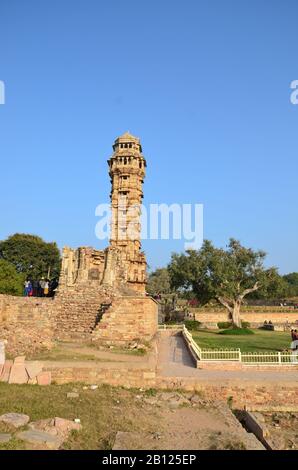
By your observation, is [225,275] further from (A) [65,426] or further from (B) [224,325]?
(A) [65,426]

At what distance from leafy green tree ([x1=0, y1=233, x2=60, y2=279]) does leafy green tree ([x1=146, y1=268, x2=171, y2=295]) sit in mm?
17072

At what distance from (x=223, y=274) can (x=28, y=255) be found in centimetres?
2616

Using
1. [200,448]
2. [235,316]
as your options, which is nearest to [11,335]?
[200,448]

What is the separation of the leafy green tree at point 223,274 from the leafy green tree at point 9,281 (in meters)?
15.9

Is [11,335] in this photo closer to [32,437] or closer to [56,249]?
[32,437]

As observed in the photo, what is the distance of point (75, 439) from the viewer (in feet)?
22.7

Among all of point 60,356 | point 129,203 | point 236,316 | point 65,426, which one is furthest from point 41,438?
point 236,316

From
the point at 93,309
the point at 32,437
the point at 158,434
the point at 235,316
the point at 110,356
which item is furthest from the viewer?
the point at 235,316

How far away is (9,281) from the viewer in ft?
110

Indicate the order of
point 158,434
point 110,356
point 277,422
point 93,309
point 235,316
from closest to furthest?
point 158,434
point 277,422
point 110,356
point 93,309
point 235,316

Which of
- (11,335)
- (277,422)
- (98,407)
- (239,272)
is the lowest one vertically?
(277,422)

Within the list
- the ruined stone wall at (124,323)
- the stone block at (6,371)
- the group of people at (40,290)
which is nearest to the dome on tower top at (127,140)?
the group of people at (40,290)

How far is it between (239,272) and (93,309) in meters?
23.0

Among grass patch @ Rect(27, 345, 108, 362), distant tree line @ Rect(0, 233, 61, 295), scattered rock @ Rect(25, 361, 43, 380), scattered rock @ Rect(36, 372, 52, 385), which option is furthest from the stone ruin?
distant tree line @ Rect(0, 233, 61, 295)
